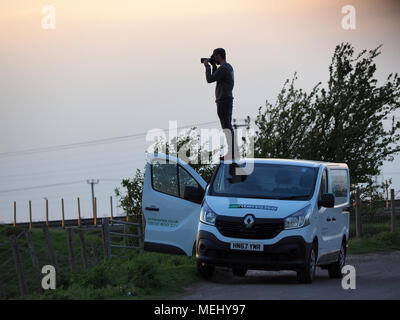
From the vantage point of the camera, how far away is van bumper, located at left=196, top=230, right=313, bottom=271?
45.9 ft

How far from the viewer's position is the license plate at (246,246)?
1404 cm

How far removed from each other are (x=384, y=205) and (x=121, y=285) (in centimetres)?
1740

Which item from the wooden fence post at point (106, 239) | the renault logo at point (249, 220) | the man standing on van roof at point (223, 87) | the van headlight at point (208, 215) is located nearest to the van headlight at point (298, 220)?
the renault logo at point (249, 220)

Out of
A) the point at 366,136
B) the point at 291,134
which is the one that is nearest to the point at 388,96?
the point at 366,136

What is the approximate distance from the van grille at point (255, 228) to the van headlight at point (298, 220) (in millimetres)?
110

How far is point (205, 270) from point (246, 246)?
54.8 inches

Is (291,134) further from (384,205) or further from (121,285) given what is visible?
(121,285)

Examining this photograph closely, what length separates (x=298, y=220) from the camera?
1409cm

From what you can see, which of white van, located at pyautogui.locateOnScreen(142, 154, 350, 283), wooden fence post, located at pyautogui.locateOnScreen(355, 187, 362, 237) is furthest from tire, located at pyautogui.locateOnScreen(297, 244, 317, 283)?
wooden fence post, located at pyautogui.locateOnScreen(355, 187, 362, 237)

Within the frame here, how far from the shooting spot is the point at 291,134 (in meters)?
30.5

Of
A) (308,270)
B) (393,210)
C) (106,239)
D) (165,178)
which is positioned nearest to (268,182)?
(308,270)

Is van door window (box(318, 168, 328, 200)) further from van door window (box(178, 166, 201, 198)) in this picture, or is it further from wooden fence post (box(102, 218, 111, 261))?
wooden fence post (box(102, 218, 111, 261))

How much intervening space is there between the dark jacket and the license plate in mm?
3907
